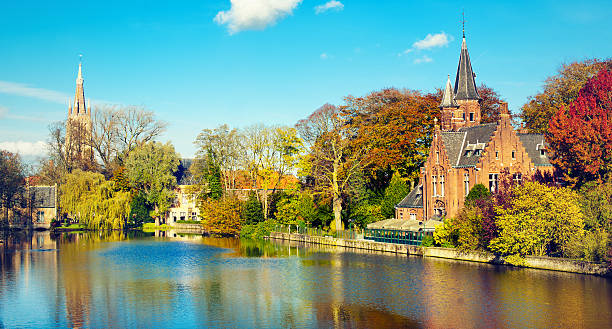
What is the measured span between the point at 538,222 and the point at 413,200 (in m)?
21.7

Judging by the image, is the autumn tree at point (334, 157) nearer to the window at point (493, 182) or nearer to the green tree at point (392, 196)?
the green tree at point (392, 196)

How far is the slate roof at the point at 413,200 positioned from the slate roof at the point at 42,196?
53651mm

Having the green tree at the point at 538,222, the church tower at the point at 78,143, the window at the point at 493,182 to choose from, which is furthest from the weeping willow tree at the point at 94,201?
the green tree at the point at 538,222

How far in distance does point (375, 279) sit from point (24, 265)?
26055mm

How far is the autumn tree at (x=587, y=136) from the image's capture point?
4041cm

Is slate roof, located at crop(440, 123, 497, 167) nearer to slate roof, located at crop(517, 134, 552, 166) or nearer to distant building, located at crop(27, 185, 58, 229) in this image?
slate roof, located at crop(517, 134, 552, 166)

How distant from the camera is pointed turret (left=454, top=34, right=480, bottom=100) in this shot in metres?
63.0

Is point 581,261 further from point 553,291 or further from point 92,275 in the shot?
point 92,275

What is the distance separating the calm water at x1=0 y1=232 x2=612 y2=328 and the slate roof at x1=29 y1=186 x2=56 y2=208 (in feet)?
128

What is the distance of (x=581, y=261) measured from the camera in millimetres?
36688

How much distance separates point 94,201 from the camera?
265 feet

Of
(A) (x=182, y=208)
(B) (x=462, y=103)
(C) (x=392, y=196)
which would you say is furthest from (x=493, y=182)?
(A) (x=182, y=208)

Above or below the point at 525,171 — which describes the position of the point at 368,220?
below

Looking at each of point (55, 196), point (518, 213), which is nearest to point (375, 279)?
point (518, 213)
